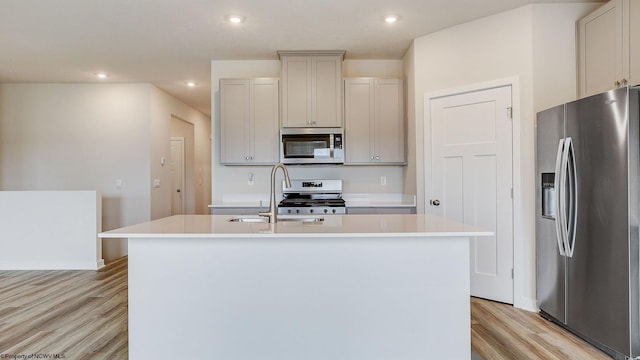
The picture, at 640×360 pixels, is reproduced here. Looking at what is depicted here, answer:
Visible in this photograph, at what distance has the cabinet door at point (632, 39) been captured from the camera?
7.79 ft

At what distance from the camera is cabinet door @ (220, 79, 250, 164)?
408 cm

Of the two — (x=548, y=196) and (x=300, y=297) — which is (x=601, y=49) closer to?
(x=548, y=196)

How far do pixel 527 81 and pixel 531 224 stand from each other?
117cm

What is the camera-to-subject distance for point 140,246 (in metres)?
1.92

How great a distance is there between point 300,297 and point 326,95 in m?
2.58

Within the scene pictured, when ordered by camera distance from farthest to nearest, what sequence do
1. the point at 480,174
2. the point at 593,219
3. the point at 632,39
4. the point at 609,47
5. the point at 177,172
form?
1. the point at 177,172
2. the point at 480,174
3. the point at 609,47
4. the point at 632,39
5. the point at 593,219

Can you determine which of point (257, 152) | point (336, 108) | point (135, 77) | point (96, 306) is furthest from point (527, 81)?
point (135, 77)

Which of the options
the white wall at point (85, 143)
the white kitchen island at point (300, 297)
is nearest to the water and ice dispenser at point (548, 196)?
the white kitchen island at point (300, 297)

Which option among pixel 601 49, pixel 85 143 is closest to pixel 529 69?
pixel 601 49

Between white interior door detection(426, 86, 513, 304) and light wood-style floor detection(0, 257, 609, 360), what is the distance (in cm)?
33

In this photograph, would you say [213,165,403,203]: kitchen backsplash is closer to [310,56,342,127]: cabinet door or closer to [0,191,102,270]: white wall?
[310,56,342,127]: cabinet door

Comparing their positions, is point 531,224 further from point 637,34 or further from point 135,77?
point 135,77

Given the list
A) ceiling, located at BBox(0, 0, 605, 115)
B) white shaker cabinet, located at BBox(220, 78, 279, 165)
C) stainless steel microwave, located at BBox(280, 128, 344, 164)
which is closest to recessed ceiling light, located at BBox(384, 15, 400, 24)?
ceiling, located at BBox(0, 0, 605, 115)

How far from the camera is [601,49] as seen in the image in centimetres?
268
